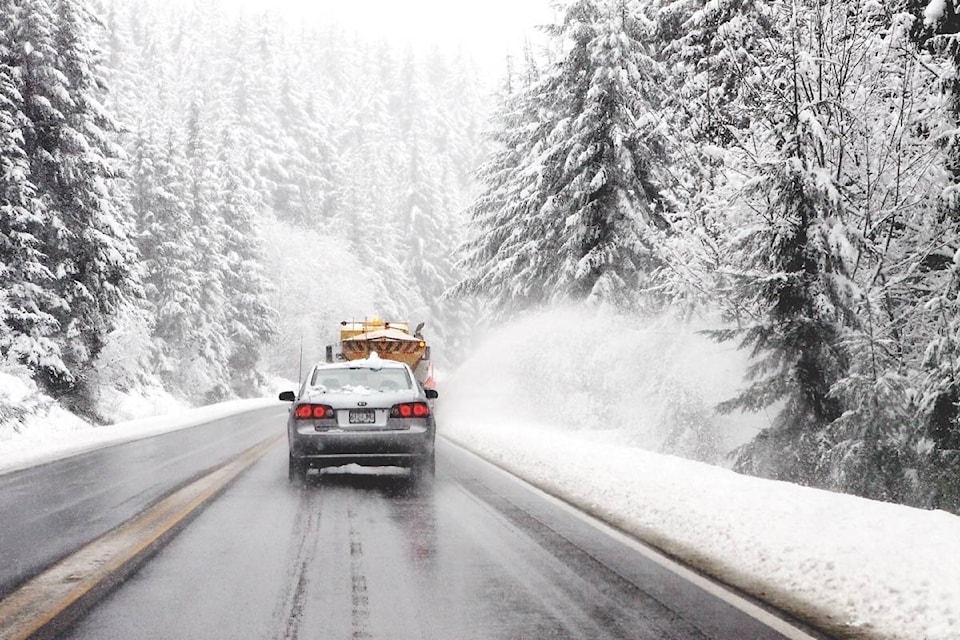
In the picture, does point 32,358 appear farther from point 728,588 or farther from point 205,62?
point 205,62

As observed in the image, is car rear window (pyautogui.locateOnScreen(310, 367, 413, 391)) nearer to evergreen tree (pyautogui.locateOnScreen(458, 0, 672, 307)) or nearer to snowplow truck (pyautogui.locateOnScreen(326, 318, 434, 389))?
snowplow truck (pyautogui.locateOnScreen(326, 318, 434, 389))

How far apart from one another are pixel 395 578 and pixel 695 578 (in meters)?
2.14

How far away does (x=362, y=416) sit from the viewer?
37.2 feet

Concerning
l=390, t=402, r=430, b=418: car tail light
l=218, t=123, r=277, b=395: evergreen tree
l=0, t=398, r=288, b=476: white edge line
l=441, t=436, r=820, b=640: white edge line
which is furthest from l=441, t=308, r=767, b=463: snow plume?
l=218, t=123, r=277, b=395: evergreen tree

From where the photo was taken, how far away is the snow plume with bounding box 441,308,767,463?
1656 centimetres

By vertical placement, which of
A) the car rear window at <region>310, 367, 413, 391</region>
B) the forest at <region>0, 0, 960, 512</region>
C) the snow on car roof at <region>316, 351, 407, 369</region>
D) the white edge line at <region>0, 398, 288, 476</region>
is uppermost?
the forest at <region>0, 0, 960, 512</region>

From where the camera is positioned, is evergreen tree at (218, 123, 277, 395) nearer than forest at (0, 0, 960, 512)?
No

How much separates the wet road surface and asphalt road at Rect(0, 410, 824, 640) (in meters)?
0.01

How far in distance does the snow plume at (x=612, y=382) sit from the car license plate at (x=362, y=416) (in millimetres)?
5117

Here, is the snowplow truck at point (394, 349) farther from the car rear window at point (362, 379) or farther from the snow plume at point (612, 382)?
the car rear window at point (362, 379)

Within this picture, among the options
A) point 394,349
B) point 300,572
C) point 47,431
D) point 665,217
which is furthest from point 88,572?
point 394,349

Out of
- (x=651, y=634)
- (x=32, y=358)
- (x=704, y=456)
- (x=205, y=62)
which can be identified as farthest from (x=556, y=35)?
(x=205, y=62)

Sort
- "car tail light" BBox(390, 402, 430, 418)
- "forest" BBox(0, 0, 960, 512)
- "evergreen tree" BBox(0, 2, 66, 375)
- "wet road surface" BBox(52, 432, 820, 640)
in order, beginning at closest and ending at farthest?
"wet road surface" BBox(52, 432, 820, 640), "forest" BBox(0, 0, 960, 512), "car tail light" BBox(390, 402, 430, 418), "evergreen tree" BBox(0, 2, 66, 375)

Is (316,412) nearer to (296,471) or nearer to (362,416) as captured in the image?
(362,416)
